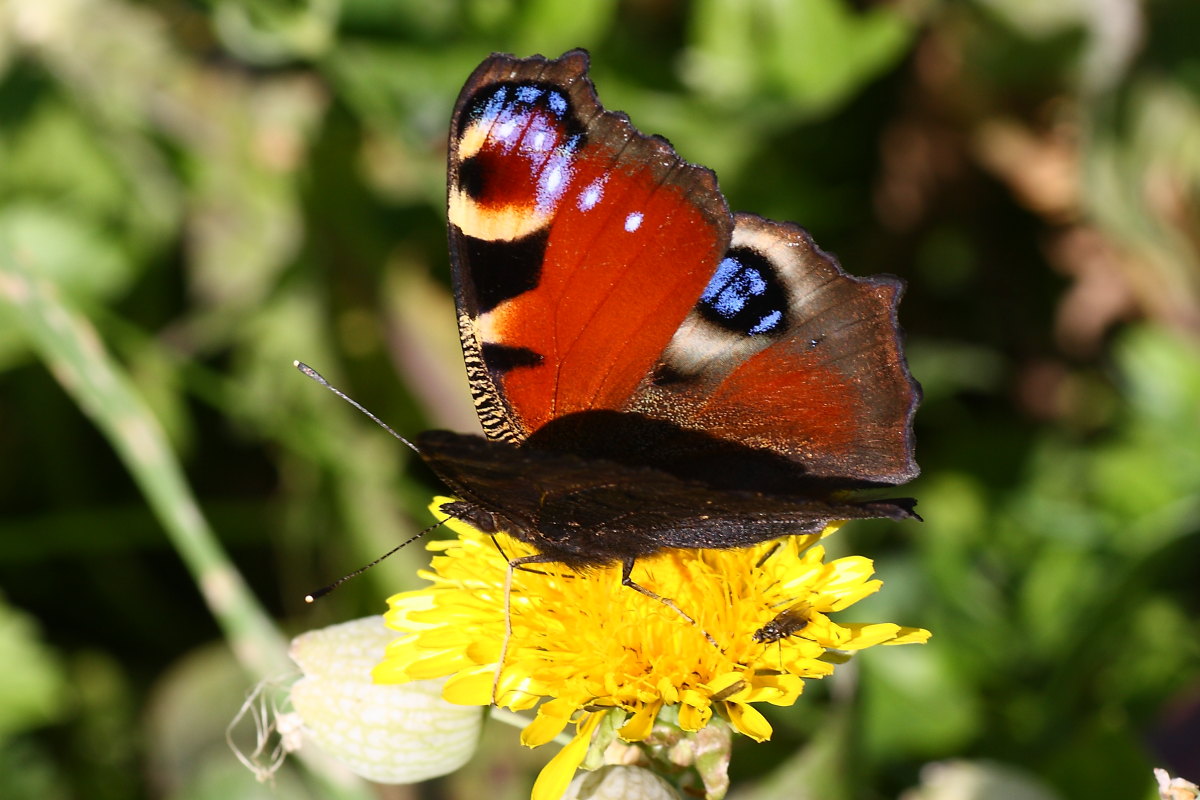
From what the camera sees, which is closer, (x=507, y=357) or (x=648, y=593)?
(x=648, y=593)

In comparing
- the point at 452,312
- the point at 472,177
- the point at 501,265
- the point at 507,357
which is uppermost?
the point at 472,177

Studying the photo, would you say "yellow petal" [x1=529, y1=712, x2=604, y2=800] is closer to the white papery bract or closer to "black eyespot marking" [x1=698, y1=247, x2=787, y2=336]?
the white papery bract

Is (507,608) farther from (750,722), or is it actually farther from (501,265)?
(501,265)

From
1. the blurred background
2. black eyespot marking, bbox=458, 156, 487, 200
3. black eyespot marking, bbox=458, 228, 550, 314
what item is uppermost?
black eyespot marking, bbox=458, 156, 487, 200

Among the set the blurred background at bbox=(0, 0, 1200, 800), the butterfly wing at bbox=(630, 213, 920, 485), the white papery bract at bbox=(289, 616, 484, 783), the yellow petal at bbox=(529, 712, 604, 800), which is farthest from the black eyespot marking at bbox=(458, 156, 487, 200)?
the blurred background at bbox=(0, 0, 1200, 800)

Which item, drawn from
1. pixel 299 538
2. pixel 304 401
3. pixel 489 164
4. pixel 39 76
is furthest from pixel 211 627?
pixel 489 164

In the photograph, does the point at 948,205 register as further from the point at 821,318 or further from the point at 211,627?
the point at 211,627

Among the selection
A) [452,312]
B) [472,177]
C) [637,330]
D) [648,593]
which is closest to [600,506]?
[648,593]
